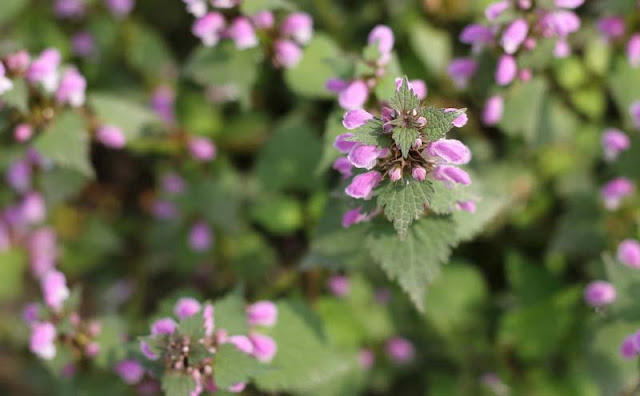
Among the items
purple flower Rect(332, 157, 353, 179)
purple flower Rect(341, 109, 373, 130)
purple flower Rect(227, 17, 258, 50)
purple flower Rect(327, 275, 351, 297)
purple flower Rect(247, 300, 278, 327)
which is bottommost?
purple flower Rect(247, 300, 278, 327)

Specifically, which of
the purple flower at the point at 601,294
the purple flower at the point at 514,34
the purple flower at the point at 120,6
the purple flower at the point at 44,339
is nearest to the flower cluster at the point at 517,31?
the purple flower at the point at 514,34

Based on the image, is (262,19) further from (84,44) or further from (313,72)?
(84,44)

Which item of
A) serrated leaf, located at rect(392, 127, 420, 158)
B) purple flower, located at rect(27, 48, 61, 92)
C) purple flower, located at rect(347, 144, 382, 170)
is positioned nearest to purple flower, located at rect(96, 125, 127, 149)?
purple flower, located at rect(27, 48, 61, 92)

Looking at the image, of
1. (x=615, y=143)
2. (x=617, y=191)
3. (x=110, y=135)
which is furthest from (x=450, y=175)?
(x=110, y=135)

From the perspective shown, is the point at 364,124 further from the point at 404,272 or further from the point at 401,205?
the point at 404,272

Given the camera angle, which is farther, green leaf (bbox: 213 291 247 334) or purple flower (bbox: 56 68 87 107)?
purple flower (bbox: 56 68 87 107)

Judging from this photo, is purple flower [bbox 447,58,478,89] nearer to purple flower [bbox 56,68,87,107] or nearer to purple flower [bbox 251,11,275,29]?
purple flower [bbox 251,11,275,29]

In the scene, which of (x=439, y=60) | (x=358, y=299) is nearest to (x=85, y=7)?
(x=439, y=60)
